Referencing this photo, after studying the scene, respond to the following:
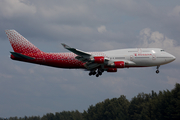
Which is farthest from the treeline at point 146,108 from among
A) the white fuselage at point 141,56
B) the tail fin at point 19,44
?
the tail fin at point 19,44

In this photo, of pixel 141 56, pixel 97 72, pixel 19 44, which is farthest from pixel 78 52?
pixel 19 44

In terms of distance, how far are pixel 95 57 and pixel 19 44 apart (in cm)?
2352

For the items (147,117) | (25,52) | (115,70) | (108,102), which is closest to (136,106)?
(108,102)

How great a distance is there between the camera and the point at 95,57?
220ft

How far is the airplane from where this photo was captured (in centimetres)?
6856

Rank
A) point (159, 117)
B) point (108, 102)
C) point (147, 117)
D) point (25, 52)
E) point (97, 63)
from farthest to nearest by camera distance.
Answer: point (108, 102) → point (147, 117) → point (159, 117) → point (25, 52) → point (97, 63)

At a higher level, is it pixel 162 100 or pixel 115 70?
pixel 115 70

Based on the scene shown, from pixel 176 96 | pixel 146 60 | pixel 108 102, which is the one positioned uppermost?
pixel 146 60

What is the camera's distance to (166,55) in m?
70.8

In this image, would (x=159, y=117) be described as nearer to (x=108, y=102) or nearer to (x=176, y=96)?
(x=176, y=96)

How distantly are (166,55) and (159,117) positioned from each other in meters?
49.7

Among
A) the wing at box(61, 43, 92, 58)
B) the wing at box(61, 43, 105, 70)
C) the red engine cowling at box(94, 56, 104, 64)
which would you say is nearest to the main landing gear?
the wing at box(61, 43, 105, 70)

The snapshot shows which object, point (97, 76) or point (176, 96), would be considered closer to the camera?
point (97, 76)

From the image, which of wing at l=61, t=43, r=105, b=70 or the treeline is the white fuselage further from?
the treeline
